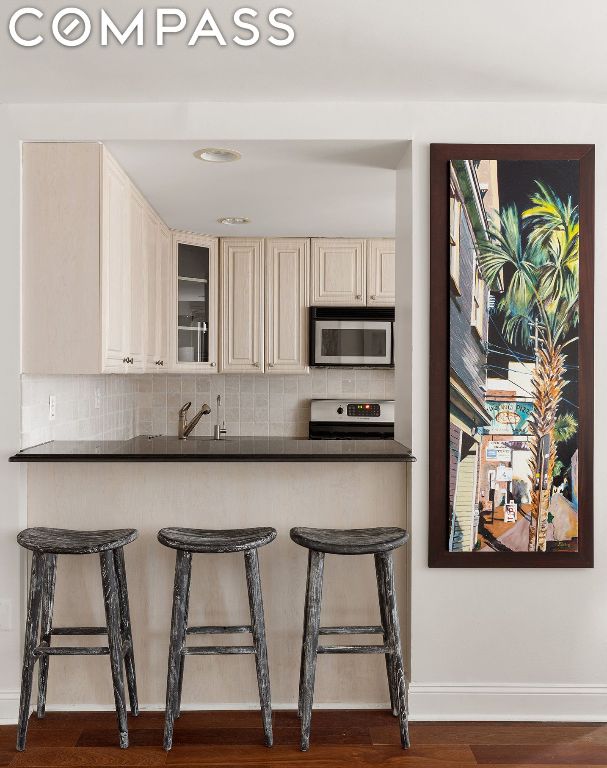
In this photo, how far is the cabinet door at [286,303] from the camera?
4.79 metres

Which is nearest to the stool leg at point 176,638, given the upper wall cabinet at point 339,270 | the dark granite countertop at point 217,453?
the dark granite countertop at point 217,453

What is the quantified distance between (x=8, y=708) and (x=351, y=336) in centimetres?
298

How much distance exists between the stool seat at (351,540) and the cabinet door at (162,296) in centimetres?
178

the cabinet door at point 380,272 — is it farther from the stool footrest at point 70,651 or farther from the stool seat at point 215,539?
the stool footrest at point 70,651

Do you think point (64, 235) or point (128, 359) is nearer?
point (64, 235)

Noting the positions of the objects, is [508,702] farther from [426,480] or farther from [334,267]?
Result: [334,267]

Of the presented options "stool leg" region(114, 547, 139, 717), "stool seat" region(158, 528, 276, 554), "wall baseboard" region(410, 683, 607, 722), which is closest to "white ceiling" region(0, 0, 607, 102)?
"stool seat" region(158, 528, 276, 554)

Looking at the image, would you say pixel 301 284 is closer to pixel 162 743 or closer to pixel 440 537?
pixel 440 537

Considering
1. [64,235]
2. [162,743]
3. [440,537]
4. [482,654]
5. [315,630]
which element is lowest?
[162,743]

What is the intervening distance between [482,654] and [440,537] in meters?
0.49

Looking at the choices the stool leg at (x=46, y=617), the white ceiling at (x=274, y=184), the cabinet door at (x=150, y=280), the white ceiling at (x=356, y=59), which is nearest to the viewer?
the white ceiling at (x=356, y=59)

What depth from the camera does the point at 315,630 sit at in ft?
8.45

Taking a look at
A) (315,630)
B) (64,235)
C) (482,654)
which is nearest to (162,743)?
(315,630)

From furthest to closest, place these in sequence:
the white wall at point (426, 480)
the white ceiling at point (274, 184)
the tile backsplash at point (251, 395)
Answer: the tile backsplash at point (251, 395) < the white ceiling at point (274, 184) < the white wall at point (426, 480)
